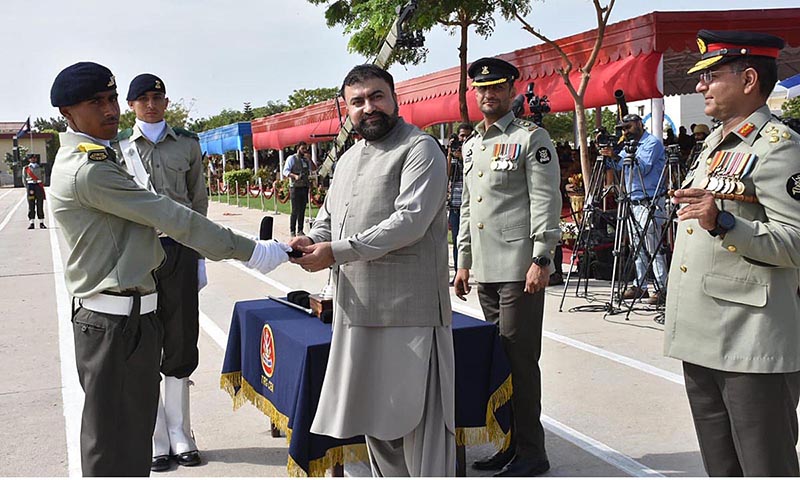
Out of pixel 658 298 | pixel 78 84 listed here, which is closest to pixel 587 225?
pixel 658 298

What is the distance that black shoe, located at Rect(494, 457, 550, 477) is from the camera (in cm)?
401

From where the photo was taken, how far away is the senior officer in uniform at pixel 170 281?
4.30 m

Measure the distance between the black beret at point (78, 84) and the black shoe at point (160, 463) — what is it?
85.4 inches

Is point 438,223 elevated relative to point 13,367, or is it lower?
elevated

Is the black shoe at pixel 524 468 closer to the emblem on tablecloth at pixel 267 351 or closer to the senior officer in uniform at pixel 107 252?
the emblem on tablecloth at pixel 267 351

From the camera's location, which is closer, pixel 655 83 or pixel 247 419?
pixel 247 419

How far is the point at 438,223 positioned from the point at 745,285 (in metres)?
1.19

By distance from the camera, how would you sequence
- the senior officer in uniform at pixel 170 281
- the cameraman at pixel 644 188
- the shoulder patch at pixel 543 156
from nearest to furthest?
the shoulder patch at pixel 543 156 < the senior officer in uniform at pixel 170 281 < the cameraman at pixel 644 188

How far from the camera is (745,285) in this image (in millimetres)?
2641

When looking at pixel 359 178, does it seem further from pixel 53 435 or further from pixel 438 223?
pixel 53 435

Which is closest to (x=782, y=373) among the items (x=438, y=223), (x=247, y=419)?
(x=438, y=223)

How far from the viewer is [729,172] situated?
2648 mm

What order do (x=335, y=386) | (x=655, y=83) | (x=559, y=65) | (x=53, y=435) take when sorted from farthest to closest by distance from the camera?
(x=559, y=65), (x=655, y=83), (x=53, y=435), (x=335, y=386)

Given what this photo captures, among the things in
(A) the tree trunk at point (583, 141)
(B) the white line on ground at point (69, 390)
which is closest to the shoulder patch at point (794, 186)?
(B) the white line on ground at point (69, 390)
